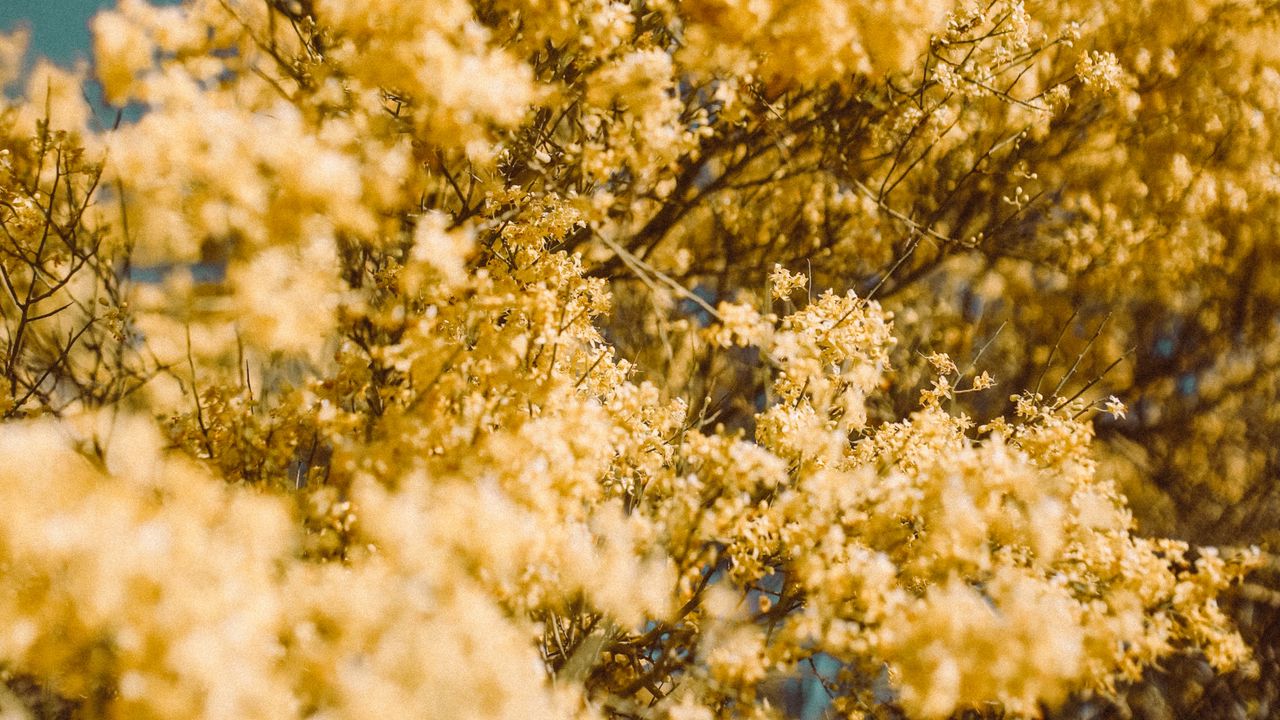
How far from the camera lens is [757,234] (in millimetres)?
8383

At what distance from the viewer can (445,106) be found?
2480 mm

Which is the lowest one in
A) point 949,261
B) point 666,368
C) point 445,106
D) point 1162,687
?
point 1162,687

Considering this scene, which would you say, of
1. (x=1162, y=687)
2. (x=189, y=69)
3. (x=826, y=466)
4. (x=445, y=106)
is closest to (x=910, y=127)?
(x=826, y=466)

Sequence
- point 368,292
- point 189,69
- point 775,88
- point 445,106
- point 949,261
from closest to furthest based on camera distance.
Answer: point 445,106 → point 189,69 → point 775,88 → point 368,292 → point 949,261

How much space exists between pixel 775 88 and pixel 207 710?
424cm

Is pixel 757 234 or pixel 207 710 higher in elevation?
pixel 757 234

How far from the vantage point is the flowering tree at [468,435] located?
2.04m

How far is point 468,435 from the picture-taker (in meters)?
3.11

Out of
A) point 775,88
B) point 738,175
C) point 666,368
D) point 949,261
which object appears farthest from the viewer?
point 949,261

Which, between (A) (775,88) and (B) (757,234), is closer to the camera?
(A) (775,88)

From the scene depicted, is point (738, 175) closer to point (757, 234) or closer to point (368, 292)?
point (757, 234)

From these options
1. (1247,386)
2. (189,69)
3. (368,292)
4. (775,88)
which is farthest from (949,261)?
(189,69)

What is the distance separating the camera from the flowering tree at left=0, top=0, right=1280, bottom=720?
2041 mm

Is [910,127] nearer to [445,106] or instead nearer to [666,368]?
[666,368]
